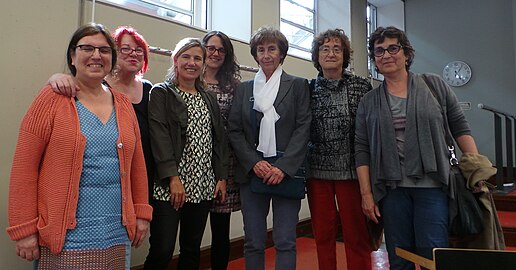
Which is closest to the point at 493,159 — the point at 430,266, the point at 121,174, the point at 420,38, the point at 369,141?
the point at 420,38

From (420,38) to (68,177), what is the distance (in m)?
6.70

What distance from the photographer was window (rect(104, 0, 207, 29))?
2998 mm

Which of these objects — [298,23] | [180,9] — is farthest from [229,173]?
[298,23]

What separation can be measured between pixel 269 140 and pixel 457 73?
5.68 metres

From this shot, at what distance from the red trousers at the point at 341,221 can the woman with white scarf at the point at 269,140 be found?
16 centimetres

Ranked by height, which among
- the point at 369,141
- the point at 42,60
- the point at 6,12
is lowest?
the point at 369,141

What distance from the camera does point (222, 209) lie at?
1.92 m

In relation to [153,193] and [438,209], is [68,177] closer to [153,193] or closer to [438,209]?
[153,193]

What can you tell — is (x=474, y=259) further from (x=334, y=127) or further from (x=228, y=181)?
(x=228, y=181)

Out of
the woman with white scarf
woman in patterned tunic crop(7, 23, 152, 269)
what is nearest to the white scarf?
the woman with white scarf

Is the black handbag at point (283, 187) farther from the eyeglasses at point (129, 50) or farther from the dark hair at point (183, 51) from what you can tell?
the eyeglasses at point (129, 50)

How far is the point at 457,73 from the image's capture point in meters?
6.27

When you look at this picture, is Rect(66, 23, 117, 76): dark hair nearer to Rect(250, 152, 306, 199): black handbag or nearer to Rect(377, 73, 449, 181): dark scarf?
Rect(250, 152, 306, 199): black handbag

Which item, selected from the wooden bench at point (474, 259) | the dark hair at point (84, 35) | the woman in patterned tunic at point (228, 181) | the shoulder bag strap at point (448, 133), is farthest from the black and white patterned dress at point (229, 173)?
the wooden bench at point (474, 259)
